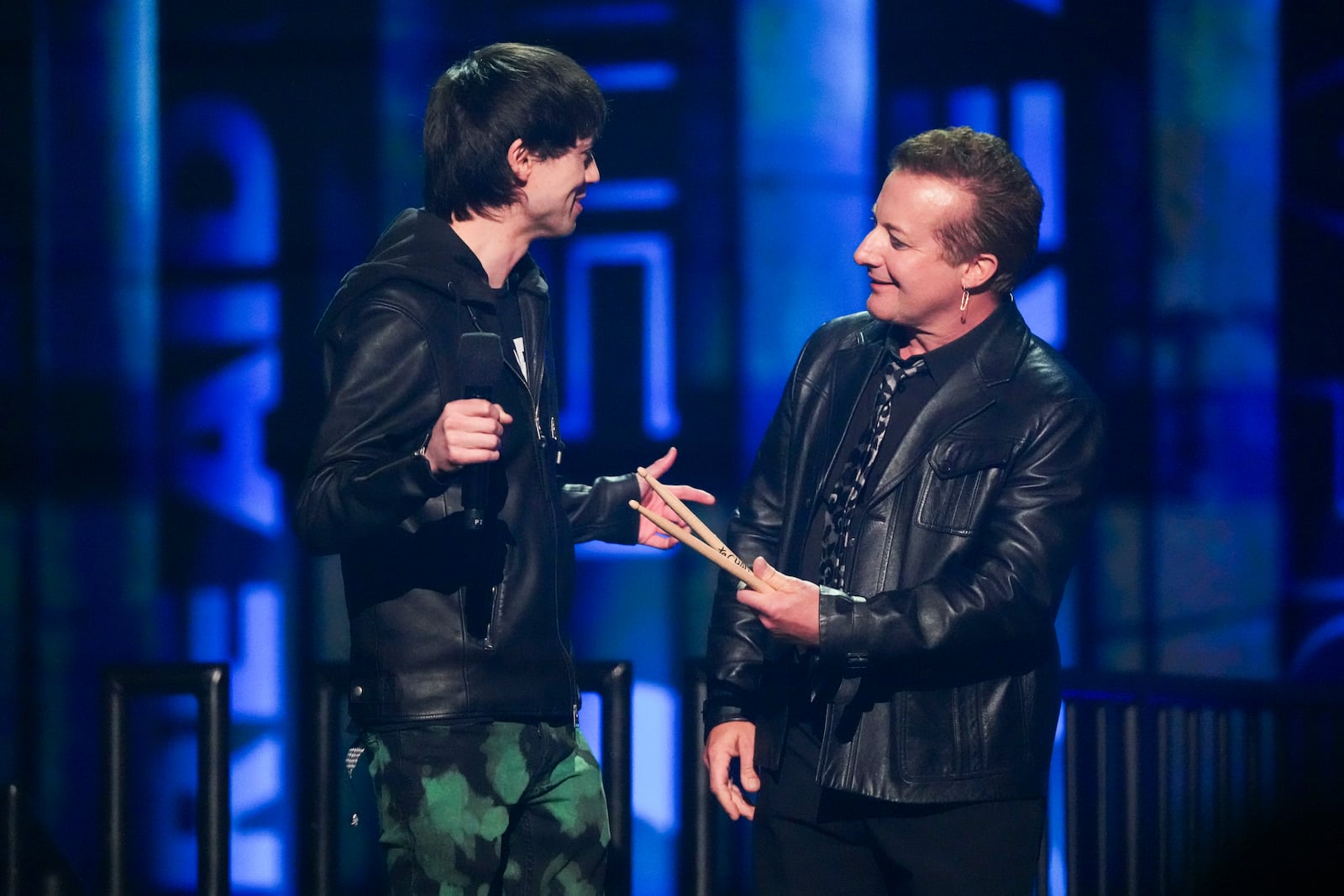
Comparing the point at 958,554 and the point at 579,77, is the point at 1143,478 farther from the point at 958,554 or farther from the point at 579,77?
the point at 579,77

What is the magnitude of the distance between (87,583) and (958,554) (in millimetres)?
2549

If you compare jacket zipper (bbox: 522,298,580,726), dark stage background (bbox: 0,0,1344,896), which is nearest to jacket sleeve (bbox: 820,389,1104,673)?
jacket zipper (bbox: 522,298,580,726)

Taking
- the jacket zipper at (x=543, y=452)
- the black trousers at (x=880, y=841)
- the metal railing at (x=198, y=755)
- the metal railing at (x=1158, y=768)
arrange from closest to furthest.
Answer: the black trousers at (x=880, y=841) → the jacket zipper at (x=543, y=452) → the metal railing at (x=1158, y=768) → the metal railing at (x=198, y=755)

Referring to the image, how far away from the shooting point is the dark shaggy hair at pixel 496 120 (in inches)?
94.5

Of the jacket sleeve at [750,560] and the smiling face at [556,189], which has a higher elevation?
the smiling face at [556,189]

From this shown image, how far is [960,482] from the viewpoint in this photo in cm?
232

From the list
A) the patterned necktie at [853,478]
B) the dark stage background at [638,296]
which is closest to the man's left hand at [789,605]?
the patterned necktie at [853,478]

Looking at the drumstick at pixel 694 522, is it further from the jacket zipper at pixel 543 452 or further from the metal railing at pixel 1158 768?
the metal railing at pixel 1158 768

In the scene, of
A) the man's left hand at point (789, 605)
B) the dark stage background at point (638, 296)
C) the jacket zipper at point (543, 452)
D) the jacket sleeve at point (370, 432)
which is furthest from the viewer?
the dark stage background at point (638, 296)

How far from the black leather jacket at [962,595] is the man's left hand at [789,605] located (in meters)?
0.02

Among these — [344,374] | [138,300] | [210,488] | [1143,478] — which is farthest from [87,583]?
[1143,478]

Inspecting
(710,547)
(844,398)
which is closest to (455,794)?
(710,547)

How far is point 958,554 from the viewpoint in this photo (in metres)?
2.31

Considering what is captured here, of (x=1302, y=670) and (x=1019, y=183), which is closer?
(x=1019, y=183)
